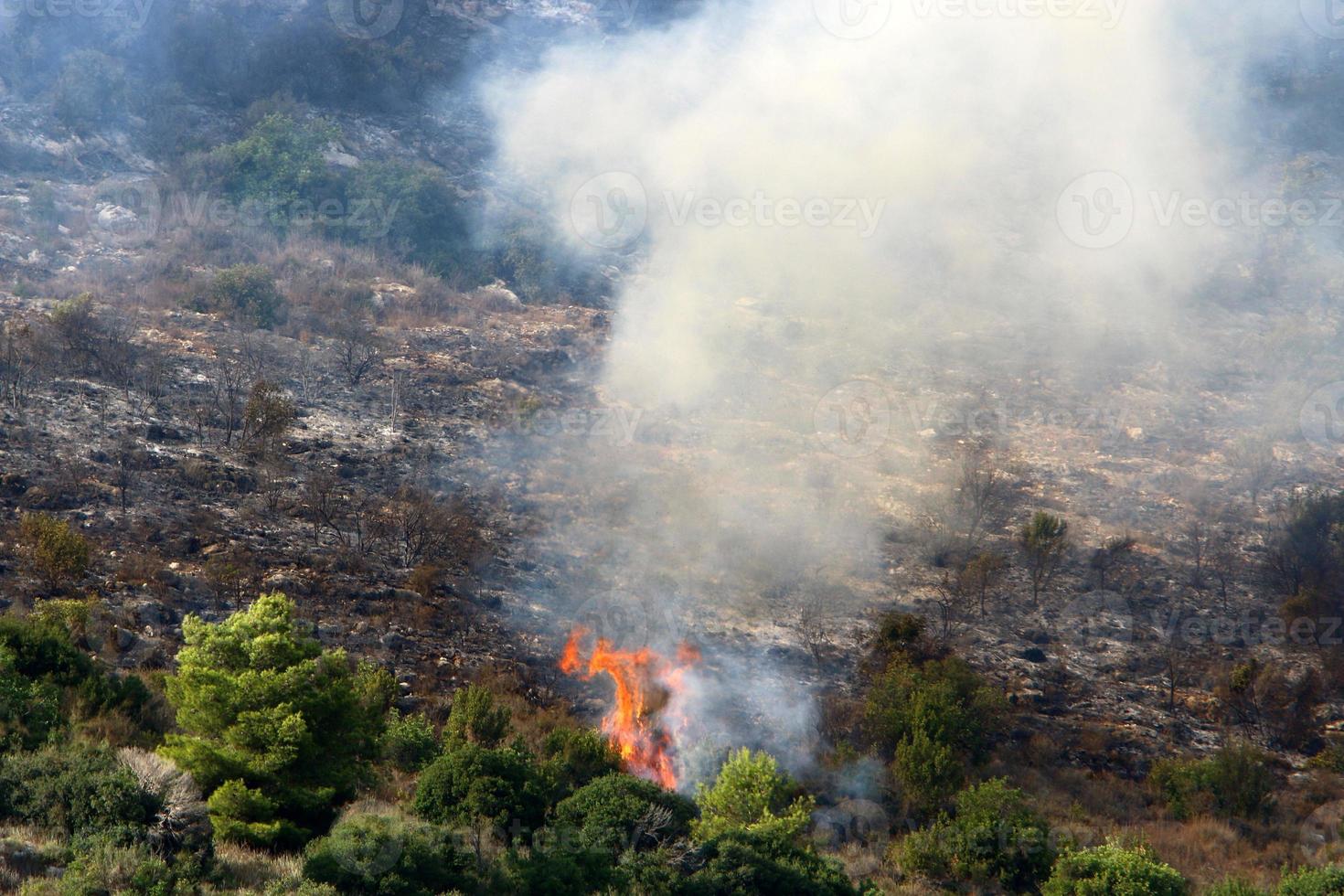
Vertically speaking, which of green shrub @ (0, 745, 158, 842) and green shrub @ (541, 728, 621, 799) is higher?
green shrub @ (541, 728, 621, 799)

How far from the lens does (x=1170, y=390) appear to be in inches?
1545

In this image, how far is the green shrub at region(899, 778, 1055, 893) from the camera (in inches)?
749

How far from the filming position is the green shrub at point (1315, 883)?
1716cm

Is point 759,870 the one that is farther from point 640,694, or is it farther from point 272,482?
point 272,482

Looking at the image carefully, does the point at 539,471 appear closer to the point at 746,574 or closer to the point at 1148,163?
the point at 746,574

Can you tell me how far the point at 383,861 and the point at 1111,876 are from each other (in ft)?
36.2

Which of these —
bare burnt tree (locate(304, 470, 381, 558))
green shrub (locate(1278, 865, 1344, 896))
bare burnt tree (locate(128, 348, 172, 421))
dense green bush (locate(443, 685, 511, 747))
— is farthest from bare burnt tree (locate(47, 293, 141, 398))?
green shrub (locate(1278, 865, 1344, 896))

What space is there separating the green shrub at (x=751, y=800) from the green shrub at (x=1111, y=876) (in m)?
4.08

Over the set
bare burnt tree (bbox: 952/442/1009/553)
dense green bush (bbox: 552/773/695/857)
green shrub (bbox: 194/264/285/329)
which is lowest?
dense green bush (bbox: 552/773/695/857)

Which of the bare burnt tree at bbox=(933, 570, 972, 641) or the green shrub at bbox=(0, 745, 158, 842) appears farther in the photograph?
the bare burnt tree at bbox=(933, 570, 972, 641)

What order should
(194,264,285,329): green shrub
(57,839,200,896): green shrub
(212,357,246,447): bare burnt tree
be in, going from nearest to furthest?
1. (57,839,200,896): green shrub
2. (212,357,246,447): bare burnt tree
3. (194,264,285,329): green shrub

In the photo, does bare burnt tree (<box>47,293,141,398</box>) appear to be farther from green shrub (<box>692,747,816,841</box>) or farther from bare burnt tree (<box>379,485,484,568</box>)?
green shrub (<box>692,747,816,841</box>)

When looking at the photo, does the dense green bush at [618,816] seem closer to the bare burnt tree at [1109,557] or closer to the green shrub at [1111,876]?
the green shrub at [1111,876]

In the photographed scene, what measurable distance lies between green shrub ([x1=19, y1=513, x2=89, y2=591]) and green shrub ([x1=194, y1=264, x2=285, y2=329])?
1362cm
